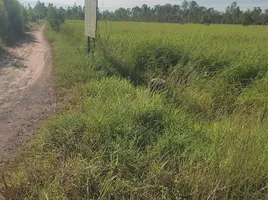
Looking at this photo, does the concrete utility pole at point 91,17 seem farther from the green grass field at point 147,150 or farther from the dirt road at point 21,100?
the green grass field at point 147,150

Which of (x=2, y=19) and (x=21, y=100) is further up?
(x=2, y=19)

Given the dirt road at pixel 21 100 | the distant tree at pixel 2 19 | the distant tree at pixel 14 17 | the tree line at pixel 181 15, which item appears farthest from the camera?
the tree line at pixel 181 15

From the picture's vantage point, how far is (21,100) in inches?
221

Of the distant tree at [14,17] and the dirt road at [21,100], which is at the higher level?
the distant tree at [14,17]

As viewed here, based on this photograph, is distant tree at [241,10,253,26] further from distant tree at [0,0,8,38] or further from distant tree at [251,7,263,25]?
distant tree at [0,0,8,38]

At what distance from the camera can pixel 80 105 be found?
4.62m

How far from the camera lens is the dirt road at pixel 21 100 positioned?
3.81 m

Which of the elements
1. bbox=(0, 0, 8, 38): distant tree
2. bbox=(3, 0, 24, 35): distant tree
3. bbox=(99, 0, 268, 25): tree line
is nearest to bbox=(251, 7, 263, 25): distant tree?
bbox=(99, 0, 268, 25): tree line

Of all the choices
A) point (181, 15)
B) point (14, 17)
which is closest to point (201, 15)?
point (181, 15)

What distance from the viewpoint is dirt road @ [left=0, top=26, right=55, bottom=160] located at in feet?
12.5

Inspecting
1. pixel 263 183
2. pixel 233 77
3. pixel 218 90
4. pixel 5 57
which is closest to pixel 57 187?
pixel 263 183

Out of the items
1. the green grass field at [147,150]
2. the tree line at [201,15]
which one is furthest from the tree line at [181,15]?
the green grass field at [147,150]

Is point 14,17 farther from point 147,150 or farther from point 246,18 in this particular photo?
point 246,18

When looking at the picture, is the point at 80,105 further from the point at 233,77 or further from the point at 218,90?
the point at 233,77
